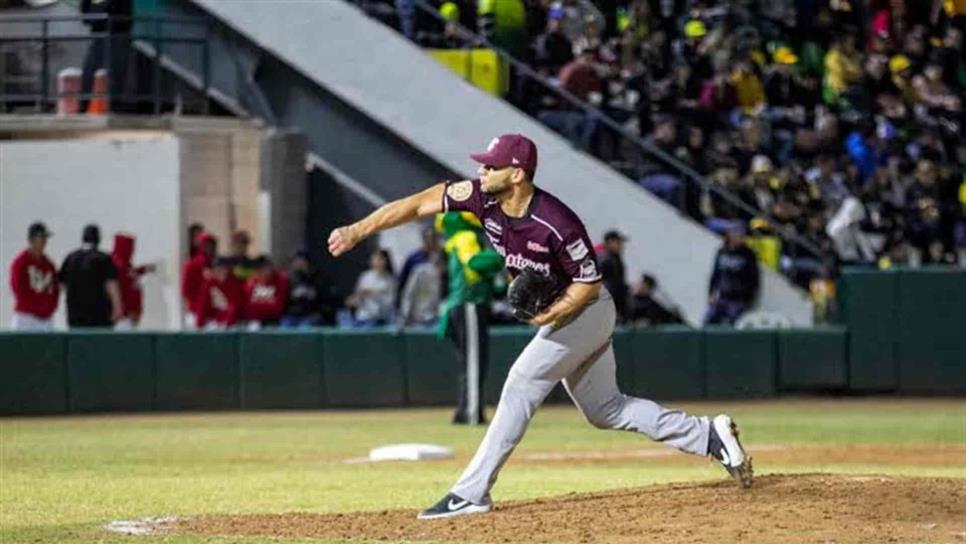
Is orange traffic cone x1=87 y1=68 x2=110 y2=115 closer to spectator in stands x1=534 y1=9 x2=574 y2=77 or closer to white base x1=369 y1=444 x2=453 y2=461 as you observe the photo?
spectator in stands x1=534 y1=9 x2=574 y2=77

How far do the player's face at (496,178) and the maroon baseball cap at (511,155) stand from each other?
30 millimetres

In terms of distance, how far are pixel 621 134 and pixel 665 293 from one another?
1898mm

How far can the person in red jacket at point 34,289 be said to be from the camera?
2233 centimetres

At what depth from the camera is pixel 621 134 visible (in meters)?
25.6

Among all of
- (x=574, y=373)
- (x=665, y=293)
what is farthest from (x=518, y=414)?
(x=665, y=293)

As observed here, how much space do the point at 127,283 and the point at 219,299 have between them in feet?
3.23

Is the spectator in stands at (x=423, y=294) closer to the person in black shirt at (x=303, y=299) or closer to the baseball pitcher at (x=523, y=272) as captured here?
the person in black shirt at (x=303, y=299)

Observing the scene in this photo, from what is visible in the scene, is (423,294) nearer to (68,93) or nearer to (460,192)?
(68,93)

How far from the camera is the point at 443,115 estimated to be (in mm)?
25312

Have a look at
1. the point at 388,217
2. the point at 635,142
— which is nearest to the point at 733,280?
the point at 635,142

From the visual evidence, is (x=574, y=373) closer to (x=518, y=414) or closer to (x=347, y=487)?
(x=518, y=414)

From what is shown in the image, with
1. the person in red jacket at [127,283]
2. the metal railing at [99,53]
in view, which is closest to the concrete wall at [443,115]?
the metal railing at [99,53]

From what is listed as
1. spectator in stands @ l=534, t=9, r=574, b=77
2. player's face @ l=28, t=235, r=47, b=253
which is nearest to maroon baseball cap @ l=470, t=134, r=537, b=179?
player's face @ l=28, t=235, r=47, b=253

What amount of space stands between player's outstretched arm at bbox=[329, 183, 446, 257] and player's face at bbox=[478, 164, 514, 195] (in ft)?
0.77
